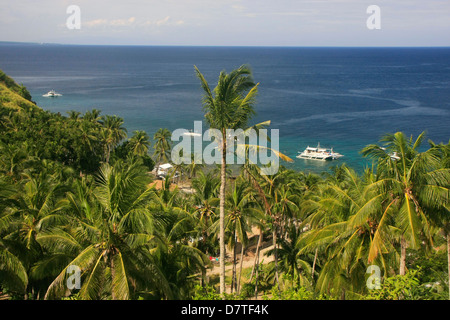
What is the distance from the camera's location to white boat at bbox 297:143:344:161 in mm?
74250

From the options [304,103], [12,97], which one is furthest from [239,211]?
[304,103]

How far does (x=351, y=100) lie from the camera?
413 feet

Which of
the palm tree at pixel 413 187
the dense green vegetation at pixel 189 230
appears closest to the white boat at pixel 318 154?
the dense green vegetation at pixel 189 230

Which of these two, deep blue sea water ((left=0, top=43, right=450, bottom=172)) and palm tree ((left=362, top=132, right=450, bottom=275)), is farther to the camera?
deep blue sea water ((left=0, top=43, right=450, bottom=172))

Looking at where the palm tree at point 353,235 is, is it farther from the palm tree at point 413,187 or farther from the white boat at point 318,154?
the white boat at point 318,154

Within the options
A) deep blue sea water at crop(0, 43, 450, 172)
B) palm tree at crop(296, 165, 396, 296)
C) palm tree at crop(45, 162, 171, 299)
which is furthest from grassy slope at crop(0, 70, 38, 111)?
palm tree at crop(296, 165, 396, 296)

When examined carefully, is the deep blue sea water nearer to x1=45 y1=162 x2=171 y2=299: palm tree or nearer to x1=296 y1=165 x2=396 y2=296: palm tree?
x1=296 y1=165 x2=396 y2=296: palm tree

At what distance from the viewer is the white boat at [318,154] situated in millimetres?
74250

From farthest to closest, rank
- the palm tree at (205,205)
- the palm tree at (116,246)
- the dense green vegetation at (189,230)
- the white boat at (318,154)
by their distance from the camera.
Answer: the white boat at (318,154), the palm tree at (205,205), the dense green vegetation at (189,230), the palm tree at (116,246)

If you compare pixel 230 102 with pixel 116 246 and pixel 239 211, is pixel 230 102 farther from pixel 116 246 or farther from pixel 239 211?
pixel 239 211
